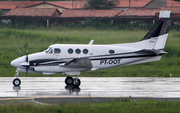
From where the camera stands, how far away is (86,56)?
17828 mm

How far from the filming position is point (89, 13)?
181 ft

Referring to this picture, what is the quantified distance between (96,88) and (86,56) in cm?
233

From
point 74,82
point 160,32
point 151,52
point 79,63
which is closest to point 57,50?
point 79,63

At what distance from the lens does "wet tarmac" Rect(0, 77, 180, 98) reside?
1486 centimetres

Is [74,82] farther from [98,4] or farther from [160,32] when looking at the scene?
[98,4]

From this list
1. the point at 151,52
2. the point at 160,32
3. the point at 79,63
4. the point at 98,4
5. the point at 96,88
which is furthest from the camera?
the point at 98,4

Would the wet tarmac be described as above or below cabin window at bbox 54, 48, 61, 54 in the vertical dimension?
below

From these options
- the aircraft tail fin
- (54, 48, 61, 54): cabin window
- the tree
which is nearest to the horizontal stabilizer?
the aircraft tail fin

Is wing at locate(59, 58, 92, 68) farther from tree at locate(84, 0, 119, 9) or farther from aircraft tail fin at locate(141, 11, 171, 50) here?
tree at locate(84, 0, 119, 9)

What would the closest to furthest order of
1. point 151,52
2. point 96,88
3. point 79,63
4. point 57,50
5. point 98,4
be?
point 96,88 < point 79,63 < point 57,50 < point 151,52 < point 98,4

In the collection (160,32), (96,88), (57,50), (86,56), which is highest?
(160,32)

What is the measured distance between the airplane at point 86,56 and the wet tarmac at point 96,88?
96 centimetres

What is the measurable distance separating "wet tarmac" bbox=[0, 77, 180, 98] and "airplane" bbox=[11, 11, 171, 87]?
961 millimetres

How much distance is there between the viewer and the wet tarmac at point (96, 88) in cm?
1486
